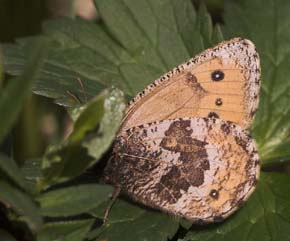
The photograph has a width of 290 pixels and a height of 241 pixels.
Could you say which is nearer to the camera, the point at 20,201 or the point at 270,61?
the point at 20,201

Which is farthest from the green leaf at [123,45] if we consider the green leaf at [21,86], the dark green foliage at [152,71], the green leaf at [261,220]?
the green leaf at [21,86]

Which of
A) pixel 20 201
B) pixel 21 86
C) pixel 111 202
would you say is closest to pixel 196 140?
pixel 111 202

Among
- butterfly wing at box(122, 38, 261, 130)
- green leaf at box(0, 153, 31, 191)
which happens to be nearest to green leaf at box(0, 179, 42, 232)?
green leaf at box(0, 153, 31, 191)

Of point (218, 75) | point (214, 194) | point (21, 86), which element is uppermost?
point (218, 75)

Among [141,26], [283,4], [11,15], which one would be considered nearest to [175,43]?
[141,26]

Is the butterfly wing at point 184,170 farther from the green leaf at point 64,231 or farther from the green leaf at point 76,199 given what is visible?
the green leaf at point 76,199

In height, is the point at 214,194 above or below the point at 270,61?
below

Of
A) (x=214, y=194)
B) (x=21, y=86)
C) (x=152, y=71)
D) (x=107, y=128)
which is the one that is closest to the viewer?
(x=21, y=86)

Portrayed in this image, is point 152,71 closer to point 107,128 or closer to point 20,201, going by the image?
point 107,128
